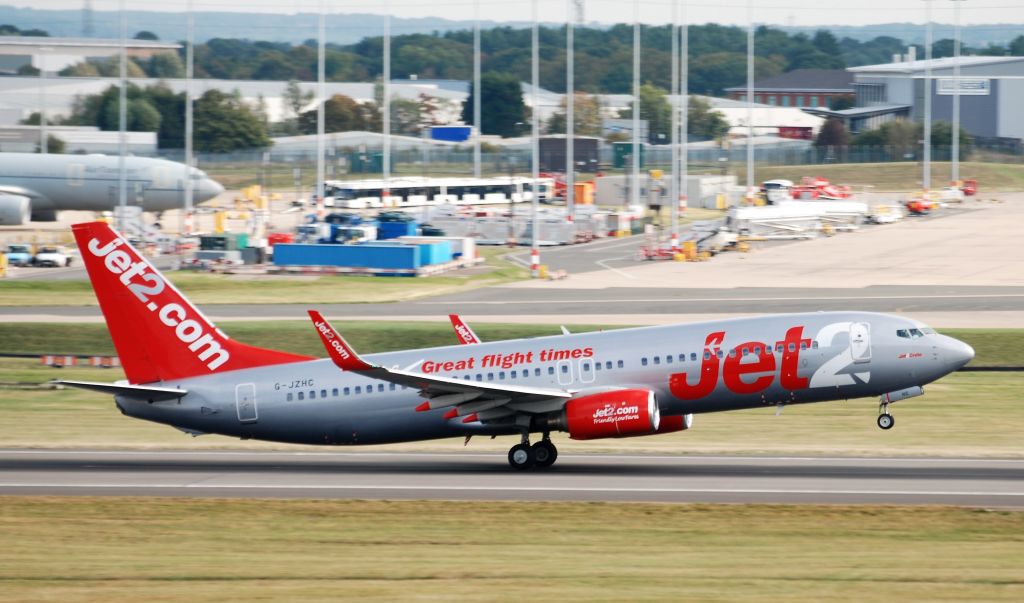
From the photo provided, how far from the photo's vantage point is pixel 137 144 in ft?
624

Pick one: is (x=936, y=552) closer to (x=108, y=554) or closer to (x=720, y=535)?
(x=720, y=535)

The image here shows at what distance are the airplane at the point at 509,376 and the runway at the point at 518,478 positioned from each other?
1324 mm

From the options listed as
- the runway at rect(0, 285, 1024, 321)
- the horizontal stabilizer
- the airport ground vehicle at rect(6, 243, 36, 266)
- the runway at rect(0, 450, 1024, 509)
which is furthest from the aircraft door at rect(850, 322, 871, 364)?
the airport ground vehicle at rect(6, 243, 36, 266)

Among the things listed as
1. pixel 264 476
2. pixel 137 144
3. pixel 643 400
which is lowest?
pixel 264 476

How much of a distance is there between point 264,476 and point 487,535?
1102 centimetres

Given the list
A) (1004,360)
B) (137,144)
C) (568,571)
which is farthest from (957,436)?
(137,144)

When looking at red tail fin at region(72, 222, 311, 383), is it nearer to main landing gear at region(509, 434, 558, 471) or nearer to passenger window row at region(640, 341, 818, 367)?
main landing gear at region(509, 434, 558, 471)

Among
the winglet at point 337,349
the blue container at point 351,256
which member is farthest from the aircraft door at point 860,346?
the blue container at point 351,256

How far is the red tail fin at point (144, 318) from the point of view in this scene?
131 feet

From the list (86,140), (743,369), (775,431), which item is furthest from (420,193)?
(743,369)

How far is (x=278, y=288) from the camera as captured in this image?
9219cm

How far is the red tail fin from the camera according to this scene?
40031mm

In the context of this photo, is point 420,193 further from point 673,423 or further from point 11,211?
point 673,423

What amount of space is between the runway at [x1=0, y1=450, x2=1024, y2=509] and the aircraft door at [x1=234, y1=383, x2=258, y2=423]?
1678 millimetres
